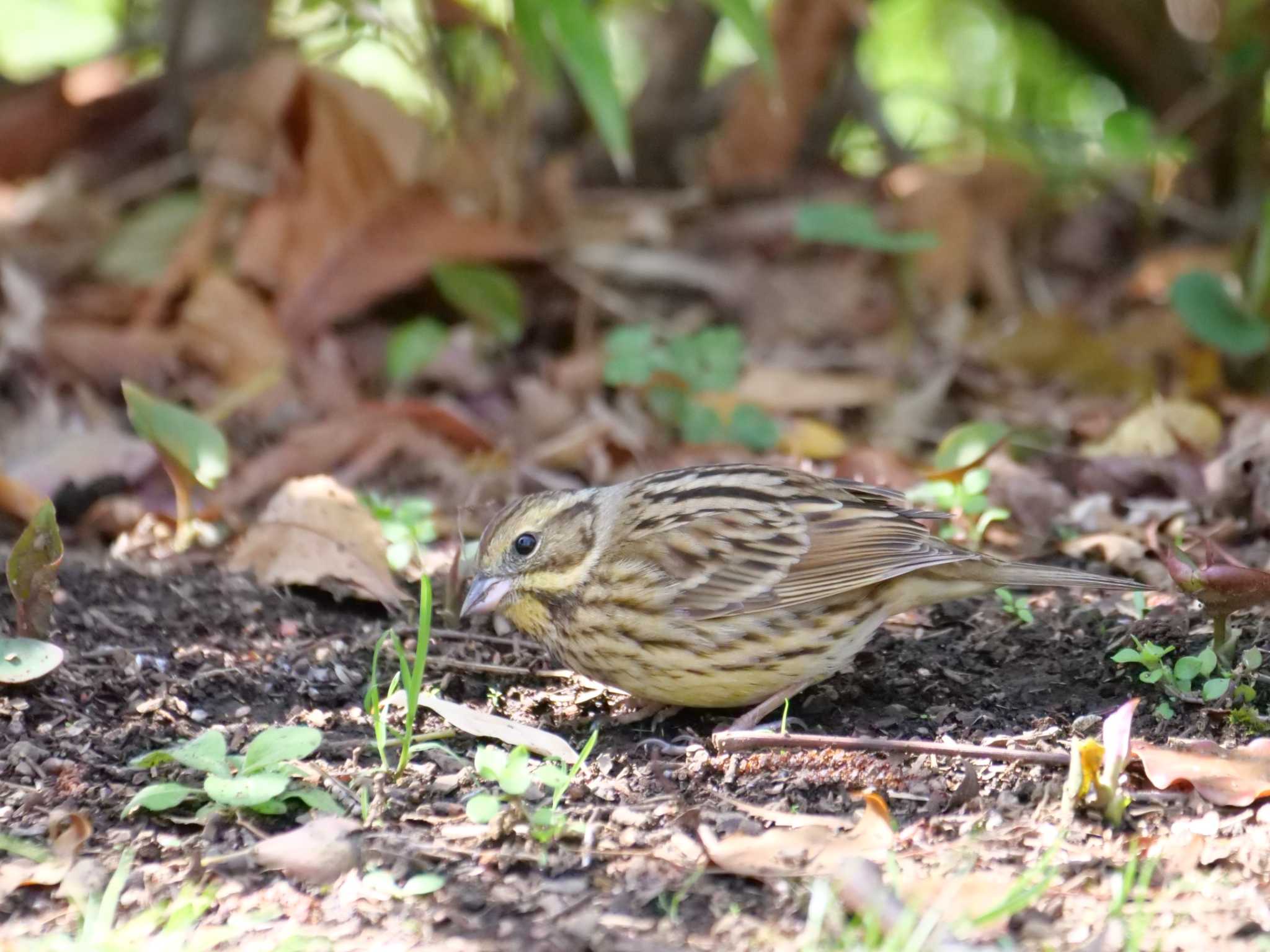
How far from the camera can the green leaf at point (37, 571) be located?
3.54 metres

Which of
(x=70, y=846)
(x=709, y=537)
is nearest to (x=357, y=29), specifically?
(x=709, y=537)

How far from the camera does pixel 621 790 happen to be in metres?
3.27

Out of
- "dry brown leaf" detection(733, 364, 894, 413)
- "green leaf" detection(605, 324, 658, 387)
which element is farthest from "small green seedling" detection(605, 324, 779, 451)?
"dry brown leaf" detection(733, 364, 894, 413)

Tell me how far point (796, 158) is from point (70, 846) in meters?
5.32

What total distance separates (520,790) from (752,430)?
254 cm

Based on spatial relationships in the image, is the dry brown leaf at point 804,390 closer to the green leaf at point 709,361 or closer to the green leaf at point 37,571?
the green leaf at point 709,361

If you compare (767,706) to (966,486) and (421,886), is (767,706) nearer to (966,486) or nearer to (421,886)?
(966,486)

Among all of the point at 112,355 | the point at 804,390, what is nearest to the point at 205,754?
the point at 112,355

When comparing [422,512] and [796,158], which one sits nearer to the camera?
[422,512]

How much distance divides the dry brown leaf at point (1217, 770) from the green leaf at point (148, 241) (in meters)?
4.51

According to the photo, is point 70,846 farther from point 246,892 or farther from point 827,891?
point 827,891

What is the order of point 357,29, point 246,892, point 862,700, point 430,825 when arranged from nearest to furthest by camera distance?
point 246,892 < point 430,825 < point 862,700 < point 357,29

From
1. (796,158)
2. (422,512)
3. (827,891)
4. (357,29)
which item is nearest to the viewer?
(827,891)

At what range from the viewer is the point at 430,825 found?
3.09m
